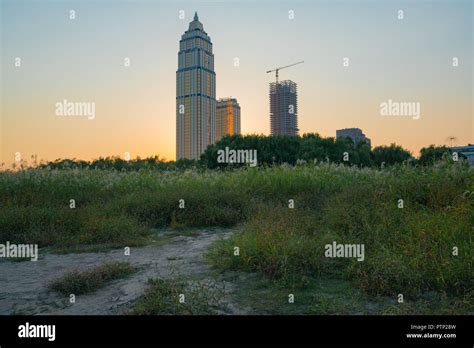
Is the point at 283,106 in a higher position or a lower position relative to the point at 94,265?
higher

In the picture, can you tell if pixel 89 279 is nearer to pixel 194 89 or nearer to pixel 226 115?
pixel 194 89

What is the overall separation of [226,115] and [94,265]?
300ft

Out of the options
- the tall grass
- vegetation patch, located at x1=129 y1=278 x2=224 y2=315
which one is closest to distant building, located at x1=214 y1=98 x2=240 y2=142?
the tall grass

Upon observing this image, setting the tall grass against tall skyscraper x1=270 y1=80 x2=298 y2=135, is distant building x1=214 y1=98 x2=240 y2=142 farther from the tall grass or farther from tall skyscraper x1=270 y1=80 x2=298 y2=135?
the tall grass

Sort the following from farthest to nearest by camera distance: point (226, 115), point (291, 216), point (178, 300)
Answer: point (226, 115)
point (291, 216)
point (178, 300)

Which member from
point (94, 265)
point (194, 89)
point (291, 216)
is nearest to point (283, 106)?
point (194, 89)

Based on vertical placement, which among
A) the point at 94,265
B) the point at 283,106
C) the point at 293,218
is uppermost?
the point at 283,106

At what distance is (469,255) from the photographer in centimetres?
478

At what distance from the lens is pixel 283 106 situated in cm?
11694

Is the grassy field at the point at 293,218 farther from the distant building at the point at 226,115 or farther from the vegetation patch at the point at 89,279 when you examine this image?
the distant building at the point at 226,115

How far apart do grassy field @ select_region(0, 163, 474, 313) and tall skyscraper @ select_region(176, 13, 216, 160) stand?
176ft

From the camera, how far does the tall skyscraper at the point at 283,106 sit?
4429 inches

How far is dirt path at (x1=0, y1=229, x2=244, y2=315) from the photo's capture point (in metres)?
4.14

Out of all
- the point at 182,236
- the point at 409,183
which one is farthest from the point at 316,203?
the point at 182,236
